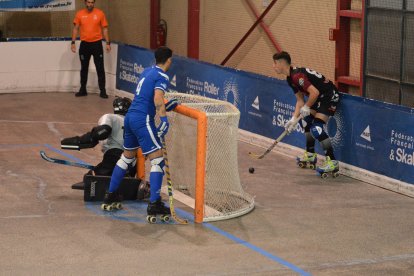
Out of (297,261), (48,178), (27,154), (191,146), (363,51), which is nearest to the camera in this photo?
(297,261)

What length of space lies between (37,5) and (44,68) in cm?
169

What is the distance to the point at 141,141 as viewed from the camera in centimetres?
1078

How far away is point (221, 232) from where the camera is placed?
1049 centimetres

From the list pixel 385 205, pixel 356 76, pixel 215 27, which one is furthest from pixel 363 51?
pixel 215 27

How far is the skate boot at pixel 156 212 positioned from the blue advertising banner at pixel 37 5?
11742 mm

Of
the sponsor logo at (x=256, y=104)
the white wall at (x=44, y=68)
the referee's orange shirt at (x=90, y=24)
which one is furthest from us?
the white wall at (x=44, y=68)

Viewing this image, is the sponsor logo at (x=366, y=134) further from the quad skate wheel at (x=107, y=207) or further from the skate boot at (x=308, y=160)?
the quad skate wheel at (x=107, y=207)

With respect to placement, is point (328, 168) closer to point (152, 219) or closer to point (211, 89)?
point (152, 219)

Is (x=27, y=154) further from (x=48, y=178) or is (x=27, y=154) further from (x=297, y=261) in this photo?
(x=297, y=261)

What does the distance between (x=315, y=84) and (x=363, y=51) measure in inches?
99.1

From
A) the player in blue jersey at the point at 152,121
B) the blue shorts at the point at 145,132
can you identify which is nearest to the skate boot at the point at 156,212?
the player in blue jersey at the point at 152,121

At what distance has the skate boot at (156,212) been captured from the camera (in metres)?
10.7

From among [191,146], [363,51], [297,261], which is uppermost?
[363,51]

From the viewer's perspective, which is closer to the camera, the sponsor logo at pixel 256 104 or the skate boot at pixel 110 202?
the skate boot at pixel 110 202
